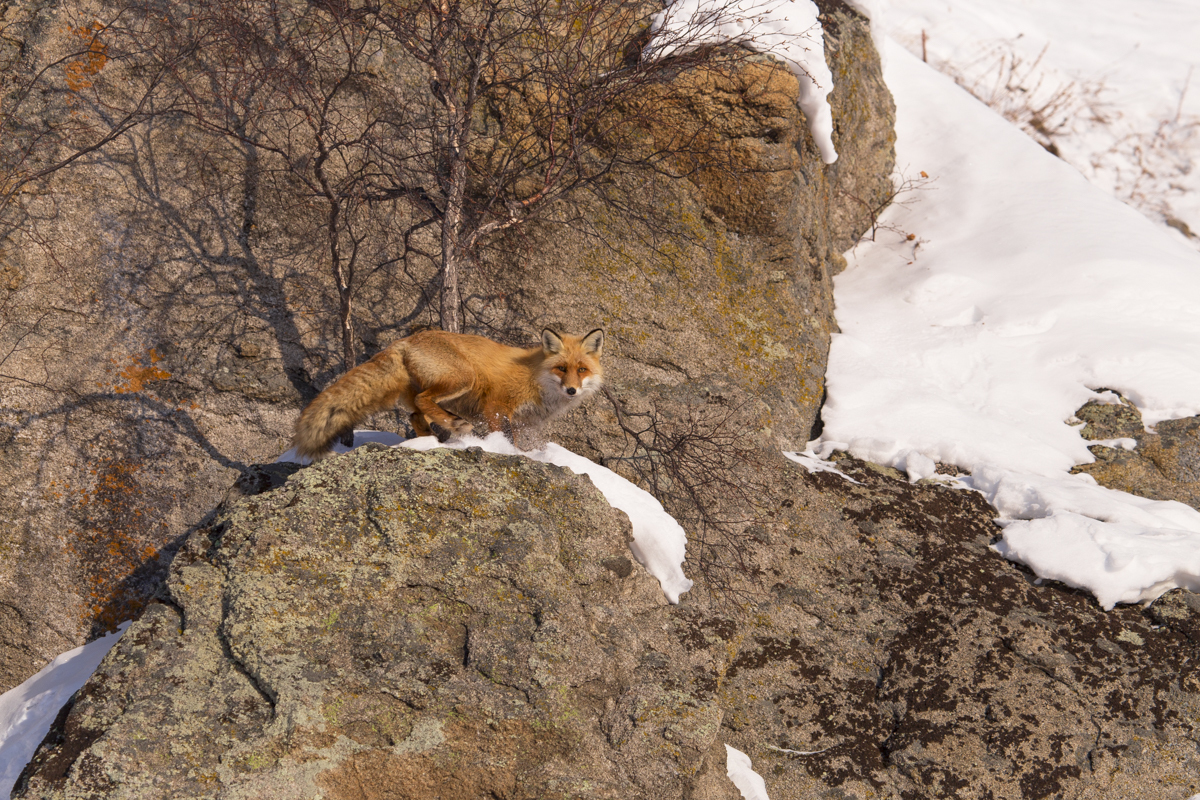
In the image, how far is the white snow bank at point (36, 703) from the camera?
4547 millimetres

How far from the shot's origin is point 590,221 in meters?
7.66

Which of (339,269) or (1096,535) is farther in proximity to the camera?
(339,269)

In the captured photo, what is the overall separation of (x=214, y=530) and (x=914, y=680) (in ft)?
15.5

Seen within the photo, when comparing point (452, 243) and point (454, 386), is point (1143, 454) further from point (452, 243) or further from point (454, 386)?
point (452, 243)

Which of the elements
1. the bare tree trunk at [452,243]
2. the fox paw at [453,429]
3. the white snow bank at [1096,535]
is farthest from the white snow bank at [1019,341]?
the bare tree trunk at [452,243]

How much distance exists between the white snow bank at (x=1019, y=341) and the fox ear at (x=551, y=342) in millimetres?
2914

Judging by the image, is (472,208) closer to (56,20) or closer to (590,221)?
(590,221)

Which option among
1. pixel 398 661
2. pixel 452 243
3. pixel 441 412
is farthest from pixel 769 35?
pixel 398 661

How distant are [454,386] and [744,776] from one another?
128 inches

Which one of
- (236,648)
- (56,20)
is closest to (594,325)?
(236,648)

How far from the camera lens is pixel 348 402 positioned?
5473 mm

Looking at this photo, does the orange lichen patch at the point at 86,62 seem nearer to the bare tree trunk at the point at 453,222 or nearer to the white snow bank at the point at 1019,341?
the bare tree trunk at the point at 453,222

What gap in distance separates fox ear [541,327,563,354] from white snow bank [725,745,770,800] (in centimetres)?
303

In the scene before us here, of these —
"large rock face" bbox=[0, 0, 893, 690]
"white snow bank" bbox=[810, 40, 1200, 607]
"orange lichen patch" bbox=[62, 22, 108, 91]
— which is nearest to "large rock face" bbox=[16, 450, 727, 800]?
"large rock face" bbox=[0, 0, 893, 690]
